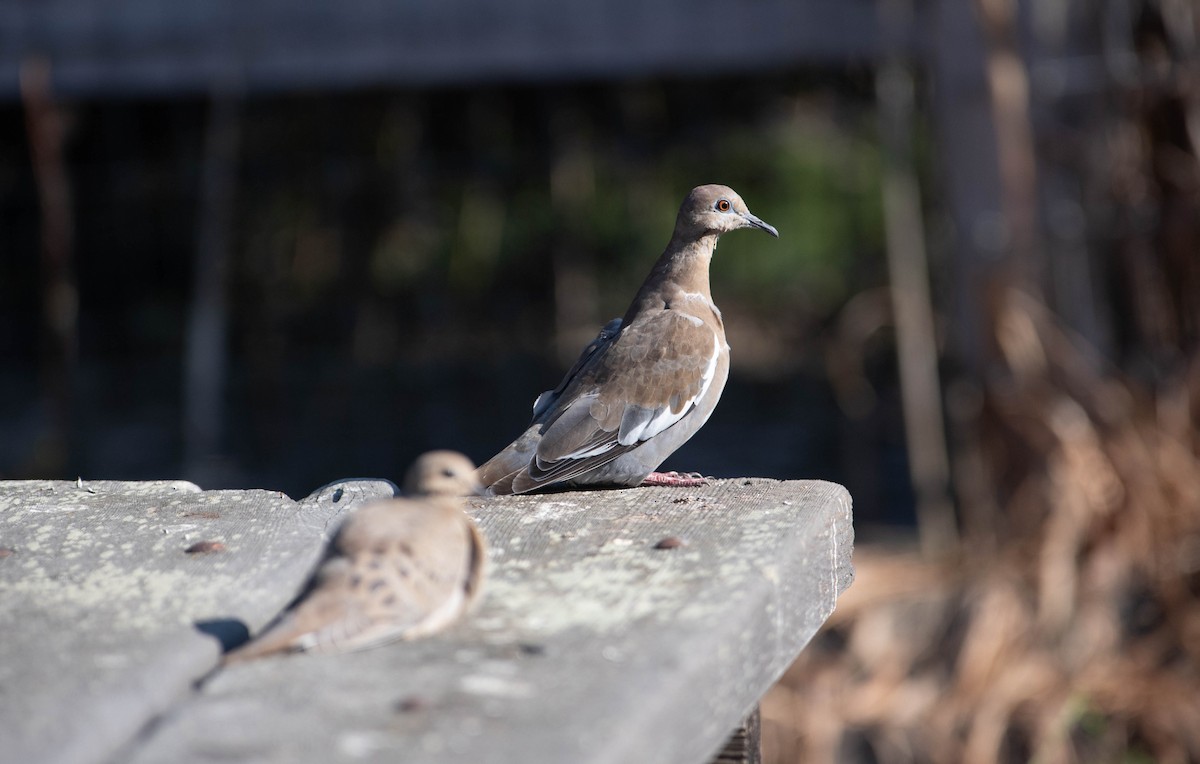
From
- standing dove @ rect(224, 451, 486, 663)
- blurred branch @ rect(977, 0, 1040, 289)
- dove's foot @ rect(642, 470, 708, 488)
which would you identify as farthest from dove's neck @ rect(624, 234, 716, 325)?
blurred branch @ rect(977, 0, 1040, 289)

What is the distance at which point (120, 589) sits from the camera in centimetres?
180

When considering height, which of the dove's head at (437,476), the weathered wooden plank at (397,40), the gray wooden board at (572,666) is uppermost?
the weathered wooden plank at (397,40)

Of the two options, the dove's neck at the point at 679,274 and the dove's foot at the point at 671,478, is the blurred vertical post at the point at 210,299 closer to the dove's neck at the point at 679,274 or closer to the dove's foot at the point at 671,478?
the dove's neck at the point at 679,274

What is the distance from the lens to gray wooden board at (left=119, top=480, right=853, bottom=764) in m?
1.34

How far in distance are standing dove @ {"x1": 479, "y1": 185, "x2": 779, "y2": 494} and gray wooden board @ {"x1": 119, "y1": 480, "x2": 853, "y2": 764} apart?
50.1 inches

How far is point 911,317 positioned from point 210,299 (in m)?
3.85

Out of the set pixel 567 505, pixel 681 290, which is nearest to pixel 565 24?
pixel 681 290

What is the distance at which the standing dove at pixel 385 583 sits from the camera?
61.4 inches

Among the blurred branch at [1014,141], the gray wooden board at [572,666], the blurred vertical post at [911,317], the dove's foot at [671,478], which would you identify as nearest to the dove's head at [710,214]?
the dove's foot at [671,478]

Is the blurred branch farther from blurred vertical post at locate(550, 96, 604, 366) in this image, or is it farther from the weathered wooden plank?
blurred vertical post at locate(550, 96, 604, 366)

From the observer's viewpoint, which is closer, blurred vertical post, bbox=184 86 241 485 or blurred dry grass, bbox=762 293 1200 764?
blurred dry grass, bbox=762 293 1200 764

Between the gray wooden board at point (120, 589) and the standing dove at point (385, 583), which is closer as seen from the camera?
the gray wooden board at point (120, 589)

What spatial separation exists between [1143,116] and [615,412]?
11.6ft

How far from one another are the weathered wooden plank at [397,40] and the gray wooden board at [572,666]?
5527 mm
